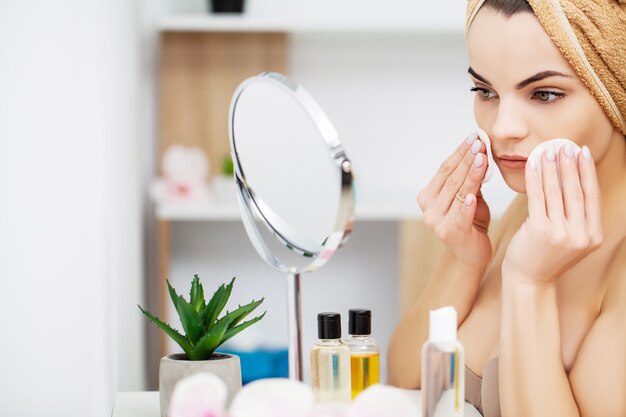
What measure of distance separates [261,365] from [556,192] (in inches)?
77.7

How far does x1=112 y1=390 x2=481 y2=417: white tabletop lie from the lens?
3.90 ft

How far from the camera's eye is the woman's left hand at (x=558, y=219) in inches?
40.4

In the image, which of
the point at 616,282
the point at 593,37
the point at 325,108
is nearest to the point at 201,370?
the point at 616,282

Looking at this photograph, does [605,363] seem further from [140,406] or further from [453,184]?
[140,406]

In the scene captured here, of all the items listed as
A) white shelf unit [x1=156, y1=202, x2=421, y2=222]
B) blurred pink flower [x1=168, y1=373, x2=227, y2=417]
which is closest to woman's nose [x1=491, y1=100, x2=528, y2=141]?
blurred pink flower [x1=168, y1=373, x2=227, y2=417]

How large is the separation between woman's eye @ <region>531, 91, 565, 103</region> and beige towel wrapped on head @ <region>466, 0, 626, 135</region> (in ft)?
0.12

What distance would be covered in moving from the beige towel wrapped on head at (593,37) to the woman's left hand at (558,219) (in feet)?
0.37

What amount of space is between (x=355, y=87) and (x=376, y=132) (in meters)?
0.17

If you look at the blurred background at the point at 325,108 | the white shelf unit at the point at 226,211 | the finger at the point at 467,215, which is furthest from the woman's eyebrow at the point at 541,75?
the white shelf unit at the point at 226,211

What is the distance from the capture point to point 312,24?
2879 millimetres

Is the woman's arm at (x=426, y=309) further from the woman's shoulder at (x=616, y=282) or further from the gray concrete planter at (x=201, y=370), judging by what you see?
the gray concrete planter at (x=201, y=370)

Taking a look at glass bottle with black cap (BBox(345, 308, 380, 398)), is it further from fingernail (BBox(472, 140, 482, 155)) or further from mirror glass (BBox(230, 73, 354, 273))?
fingernail (BBox(472, 140, 482, 155))

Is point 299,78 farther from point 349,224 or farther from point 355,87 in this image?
point 349,224

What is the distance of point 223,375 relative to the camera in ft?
3.44
